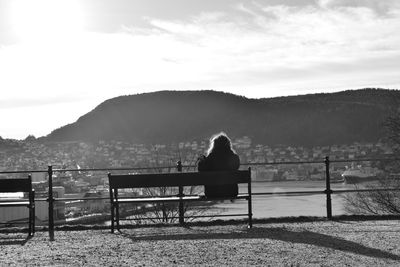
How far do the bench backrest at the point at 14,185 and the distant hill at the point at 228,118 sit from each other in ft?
99.1

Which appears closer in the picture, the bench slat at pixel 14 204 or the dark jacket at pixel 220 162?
the bench slat at pixel 14 204

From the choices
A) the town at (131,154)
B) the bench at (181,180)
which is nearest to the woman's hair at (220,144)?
the bench at (181,180)

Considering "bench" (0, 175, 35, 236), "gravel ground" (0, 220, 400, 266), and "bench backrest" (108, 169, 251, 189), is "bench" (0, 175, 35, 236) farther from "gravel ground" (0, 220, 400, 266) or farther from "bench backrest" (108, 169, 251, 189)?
"bench backrest" (108, 169, 251, 189)

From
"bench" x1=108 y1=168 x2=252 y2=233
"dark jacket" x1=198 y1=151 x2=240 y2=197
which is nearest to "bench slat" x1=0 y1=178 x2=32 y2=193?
"bench" x1=108 y1=168 x2=252 y2=233

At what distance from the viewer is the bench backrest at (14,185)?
9656mm

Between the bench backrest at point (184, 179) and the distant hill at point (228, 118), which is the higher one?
the distant hill at point (228, 118)

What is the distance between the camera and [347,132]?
4150 cm

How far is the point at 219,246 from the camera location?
7.73 metres

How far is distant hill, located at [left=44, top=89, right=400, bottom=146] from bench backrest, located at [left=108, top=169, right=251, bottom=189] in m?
28.9

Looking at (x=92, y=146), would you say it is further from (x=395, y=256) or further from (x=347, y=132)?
(x=395, y=256)

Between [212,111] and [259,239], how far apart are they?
133 feet

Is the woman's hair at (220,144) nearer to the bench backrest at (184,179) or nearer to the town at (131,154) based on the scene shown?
the bench backrest at (184,179)

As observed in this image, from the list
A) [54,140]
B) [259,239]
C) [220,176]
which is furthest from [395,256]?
[54,140]

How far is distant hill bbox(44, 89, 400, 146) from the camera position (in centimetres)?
4178
